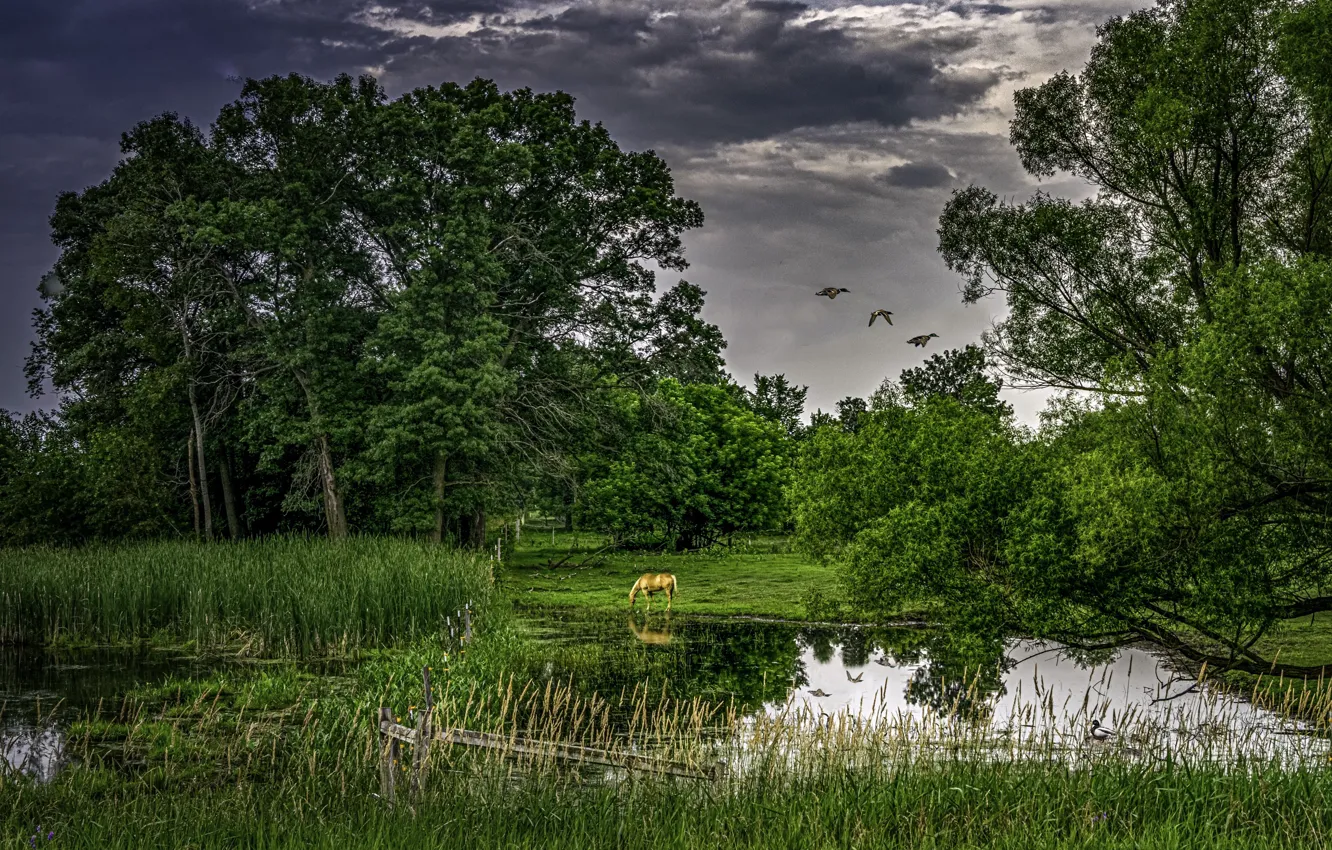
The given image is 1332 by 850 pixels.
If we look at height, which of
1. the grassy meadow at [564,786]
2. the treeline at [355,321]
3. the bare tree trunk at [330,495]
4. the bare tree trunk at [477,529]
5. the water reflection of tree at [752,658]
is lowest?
the water reflection of tree at [752,658]

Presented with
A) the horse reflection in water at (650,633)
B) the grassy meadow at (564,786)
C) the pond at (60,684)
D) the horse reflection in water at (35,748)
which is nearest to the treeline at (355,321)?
the horse reflection in water at (650,633)

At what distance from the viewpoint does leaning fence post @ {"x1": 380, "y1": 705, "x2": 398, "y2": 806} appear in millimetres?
8617

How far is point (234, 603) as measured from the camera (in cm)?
1958

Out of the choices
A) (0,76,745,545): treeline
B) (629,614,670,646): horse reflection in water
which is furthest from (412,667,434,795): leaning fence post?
Result: (0,76,745,545): treeline

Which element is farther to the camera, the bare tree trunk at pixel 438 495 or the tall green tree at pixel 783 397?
the tall green tree at pixel 783 397

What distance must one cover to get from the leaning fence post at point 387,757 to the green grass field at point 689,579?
504 inches

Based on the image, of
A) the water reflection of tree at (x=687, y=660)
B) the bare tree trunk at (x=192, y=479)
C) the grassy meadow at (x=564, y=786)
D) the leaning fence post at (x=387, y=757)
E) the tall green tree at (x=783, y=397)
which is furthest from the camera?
the tall green tree at (x=783, y=397)

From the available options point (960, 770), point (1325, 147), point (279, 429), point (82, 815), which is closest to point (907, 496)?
point (1325, 147)

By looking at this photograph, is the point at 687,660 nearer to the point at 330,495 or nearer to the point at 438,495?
the point at 438,495

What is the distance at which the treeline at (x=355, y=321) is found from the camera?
31.0m

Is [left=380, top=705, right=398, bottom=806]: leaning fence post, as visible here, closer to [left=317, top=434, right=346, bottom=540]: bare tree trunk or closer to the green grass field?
the green grass field

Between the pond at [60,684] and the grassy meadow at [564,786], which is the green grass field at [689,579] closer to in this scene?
the grassy meadow at [564,786]

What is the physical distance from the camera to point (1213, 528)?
1539 centimetres

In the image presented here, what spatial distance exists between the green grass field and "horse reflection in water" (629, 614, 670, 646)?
279 cm
